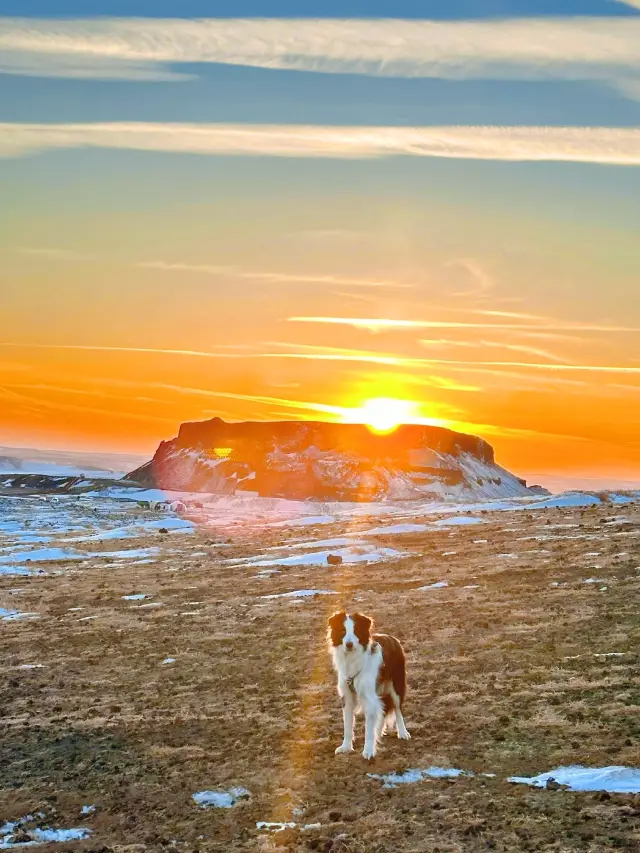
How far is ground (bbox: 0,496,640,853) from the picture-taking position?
1022cm

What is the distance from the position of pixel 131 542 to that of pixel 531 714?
5763 centimetres

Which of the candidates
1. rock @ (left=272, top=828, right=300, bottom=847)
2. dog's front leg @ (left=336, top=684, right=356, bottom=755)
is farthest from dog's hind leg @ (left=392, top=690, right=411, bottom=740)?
rock @ (left=272, top=828, right=300, bottom=847)

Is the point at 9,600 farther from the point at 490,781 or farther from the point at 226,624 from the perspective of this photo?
the point at 490,781

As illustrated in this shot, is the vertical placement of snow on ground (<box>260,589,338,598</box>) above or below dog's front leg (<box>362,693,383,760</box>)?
below

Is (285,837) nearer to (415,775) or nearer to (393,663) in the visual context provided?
(415,775)

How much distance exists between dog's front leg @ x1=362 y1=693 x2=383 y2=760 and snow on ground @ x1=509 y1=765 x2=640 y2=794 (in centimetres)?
209

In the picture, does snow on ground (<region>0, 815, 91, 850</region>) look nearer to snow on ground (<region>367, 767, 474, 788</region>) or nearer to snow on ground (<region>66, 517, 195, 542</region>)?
snow on ground (<region>367, 767, 474, 788</region>)

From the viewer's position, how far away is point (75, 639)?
26594 mm

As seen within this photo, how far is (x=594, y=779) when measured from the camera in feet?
36.2

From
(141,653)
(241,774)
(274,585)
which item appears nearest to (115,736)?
(241,774)

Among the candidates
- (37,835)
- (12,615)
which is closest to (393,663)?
(37,835)

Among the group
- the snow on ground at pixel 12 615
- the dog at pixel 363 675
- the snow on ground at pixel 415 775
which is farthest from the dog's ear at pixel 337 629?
the snow on ground at pixel 12 615

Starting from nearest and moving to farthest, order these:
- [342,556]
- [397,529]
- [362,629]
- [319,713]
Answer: [362,629] → [319,713] → [342,556] → [397,529]

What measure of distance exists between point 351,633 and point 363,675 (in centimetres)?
66
